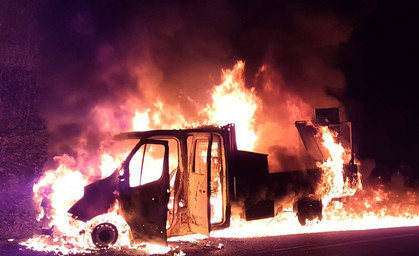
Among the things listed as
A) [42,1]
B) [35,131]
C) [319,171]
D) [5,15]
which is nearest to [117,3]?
[42,1]

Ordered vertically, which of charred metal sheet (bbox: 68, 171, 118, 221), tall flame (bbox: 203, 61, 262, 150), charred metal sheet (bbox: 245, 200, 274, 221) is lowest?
charred metal sheet (bbox: 245, 200, 274, 221)

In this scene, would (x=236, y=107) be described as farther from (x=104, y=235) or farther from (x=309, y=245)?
(x=104, y=235)

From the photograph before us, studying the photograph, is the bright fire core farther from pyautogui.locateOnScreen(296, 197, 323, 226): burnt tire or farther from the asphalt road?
the asphalt road

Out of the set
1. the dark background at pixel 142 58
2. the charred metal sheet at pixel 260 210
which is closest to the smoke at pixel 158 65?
the dark background at pixel 142 58

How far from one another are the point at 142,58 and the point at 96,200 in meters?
9.02

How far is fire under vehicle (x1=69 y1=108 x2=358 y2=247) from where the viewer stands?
285 inches

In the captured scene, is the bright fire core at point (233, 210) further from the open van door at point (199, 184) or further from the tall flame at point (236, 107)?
the open van door at point (199, 184)

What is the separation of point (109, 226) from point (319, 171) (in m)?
4.98

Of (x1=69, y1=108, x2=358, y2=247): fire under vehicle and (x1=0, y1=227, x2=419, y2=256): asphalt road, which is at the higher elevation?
(x1=69, y1=108, x2=358, y2=247): fire under vehicle

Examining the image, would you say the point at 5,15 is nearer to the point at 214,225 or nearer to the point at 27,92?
the point at 27,92

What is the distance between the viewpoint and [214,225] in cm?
769

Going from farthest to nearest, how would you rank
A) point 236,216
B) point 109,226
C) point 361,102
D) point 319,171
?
1. point 361,102
2. point 319,171
3. point 236,216
4. point 109,226

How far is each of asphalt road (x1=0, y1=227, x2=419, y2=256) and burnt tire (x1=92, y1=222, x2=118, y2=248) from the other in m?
0.20

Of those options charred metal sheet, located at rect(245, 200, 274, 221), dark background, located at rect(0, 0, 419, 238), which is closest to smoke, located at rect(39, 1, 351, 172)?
dark background, located at rect(0, 0, 419, 238)
